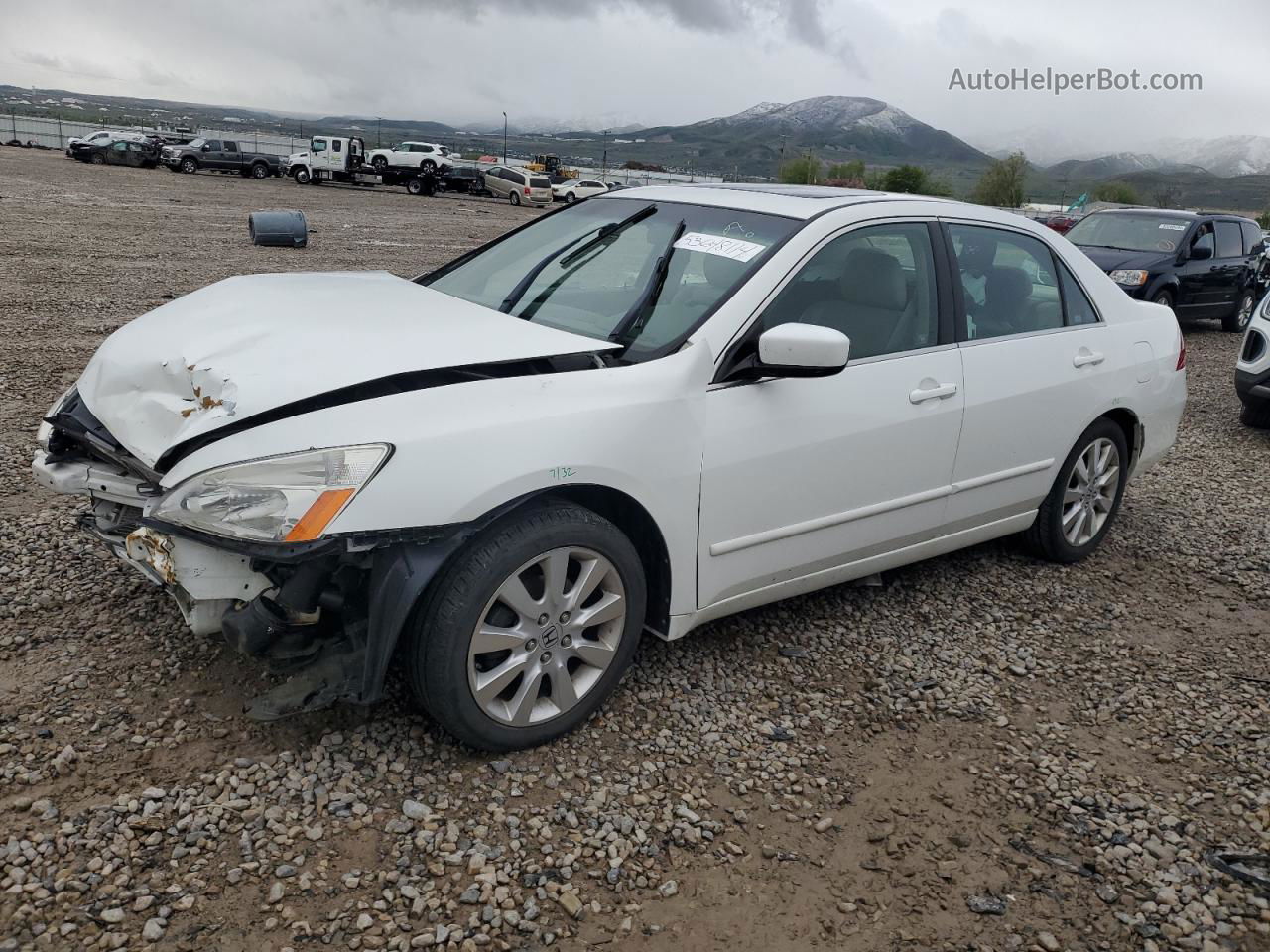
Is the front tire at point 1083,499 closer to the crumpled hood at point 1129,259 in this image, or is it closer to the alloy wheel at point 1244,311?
the crumpled hood at point 1129,259

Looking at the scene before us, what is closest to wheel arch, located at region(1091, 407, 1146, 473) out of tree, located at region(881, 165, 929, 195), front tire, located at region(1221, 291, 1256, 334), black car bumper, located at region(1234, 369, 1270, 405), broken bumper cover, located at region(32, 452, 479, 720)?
broken bumper cover, located at region(32, 452, 479, 720)

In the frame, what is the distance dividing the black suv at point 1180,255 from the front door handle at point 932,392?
9767mm

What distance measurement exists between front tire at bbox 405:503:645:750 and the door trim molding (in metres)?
0.40

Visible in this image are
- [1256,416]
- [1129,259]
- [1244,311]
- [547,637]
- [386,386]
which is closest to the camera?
[386,386]

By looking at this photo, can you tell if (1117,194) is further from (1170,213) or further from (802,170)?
(1170,213)

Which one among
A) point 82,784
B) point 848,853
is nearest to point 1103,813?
point 848,853

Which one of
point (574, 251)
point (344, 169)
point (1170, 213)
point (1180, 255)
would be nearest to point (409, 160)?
point (344, 169)

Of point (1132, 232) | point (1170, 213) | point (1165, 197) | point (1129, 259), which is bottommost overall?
point (1129, 259)

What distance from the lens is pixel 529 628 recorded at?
9.37ft

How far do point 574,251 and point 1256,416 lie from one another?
7133mm

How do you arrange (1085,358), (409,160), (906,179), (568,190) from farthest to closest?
(906,179)
(568,190)
(409,160)
(1085,358)

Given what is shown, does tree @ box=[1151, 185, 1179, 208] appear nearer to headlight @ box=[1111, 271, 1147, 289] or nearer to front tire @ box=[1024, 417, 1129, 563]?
headlight @ box=[1111, 271, 1147, 289]

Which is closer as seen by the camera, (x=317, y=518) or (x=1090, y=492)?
(x=317, y=518)

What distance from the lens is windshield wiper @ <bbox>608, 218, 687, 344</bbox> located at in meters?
3.27
